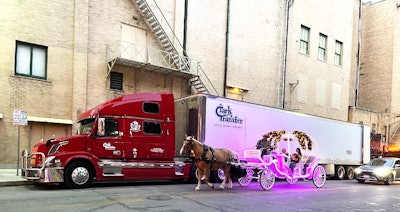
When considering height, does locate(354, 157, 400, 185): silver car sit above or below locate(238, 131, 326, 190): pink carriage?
below

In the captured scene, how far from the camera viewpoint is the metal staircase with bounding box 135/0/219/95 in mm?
23672

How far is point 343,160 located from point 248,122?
8556mm

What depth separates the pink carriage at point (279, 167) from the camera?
14.8m

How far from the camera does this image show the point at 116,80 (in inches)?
899

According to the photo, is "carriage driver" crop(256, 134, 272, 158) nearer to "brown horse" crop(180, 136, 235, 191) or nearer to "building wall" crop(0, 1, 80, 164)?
"brown horse" crop(180, 136, 235, 191)

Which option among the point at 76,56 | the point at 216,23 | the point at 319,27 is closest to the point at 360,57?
the point at 319,27

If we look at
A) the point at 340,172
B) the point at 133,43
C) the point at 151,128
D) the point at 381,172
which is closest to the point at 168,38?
the point at 133,43

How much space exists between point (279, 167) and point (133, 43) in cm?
1214

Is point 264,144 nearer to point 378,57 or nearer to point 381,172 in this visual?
point 381,172

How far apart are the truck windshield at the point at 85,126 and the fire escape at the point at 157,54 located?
24.1 feet

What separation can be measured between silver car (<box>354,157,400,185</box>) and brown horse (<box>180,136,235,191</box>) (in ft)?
33.2

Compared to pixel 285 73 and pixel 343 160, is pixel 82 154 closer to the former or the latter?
pixel 343 160

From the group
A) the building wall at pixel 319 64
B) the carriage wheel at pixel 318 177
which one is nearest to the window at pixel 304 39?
the building wall at pixel 319 64

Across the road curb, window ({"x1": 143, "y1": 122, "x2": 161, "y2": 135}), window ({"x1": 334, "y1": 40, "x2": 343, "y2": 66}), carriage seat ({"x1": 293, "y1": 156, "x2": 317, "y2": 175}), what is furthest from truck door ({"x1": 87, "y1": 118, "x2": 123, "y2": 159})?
window ({"x1": 334, "y1": 40, "x2": 343, "y2": 66})
